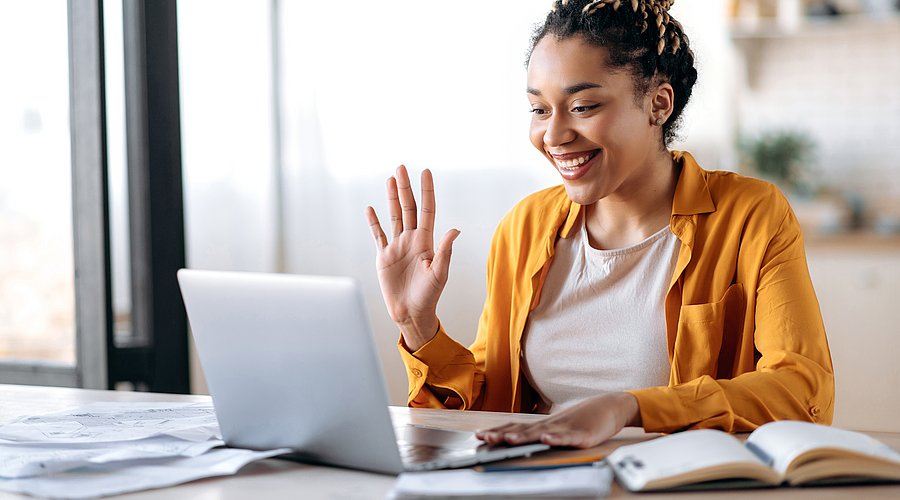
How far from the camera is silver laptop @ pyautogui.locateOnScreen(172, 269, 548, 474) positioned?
0.98m

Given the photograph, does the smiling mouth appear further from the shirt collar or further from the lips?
the shirt collar

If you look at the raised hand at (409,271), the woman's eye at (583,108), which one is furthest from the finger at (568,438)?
the woman's eye at (583,108)

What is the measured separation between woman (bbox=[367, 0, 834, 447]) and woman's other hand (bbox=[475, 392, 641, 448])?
0.36 m

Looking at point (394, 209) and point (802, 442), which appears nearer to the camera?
point (802, 442)

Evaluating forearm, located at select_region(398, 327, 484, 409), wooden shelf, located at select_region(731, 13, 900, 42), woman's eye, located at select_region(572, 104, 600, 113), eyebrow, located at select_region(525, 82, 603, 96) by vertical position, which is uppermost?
wooden shelf, located at select_region(731, 13, 900, 42)

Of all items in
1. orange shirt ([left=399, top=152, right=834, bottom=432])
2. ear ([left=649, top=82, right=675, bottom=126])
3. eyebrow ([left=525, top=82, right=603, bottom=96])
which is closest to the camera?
orange shirt ([left=399, top=152, right=834, bottom=432])

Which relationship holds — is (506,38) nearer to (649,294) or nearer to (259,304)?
(649,294)

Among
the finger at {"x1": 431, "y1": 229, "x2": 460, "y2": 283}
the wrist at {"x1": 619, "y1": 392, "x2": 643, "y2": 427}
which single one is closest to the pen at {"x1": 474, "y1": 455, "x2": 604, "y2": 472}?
the wrist at {"x1": 619, "y1": 392, "x2": 643, "y2": 427}

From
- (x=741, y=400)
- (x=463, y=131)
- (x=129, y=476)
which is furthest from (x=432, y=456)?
(x=463, y=131)

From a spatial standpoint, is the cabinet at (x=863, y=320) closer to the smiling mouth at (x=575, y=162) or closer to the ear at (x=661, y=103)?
the ear at (x=661, y=103)

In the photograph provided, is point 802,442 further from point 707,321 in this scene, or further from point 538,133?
point 538,133

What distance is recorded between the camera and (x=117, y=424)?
1.29 m

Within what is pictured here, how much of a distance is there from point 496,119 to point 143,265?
4.11ft

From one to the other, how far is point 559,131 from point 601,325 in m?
0.34
